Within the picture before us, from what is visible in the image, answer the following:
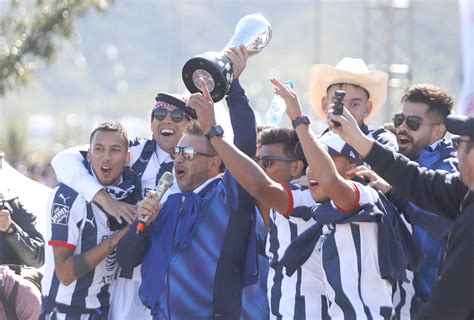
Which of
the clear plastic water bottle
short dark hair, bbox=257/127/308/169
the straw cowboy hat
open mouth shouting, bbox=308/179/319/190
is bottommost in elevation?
open mouth shouting, bbox=308/179/319/190

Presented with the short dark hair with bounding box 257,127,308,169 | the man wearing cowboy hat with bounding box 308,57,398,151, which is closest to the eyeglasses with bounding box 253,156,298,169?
the short dark hair with bounding box 257,127,308,169

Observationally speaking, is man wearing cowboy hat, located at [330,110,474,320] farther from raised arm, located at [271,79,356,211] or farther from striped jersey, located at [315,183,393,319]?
striped jersey, located at [315,183,393,319]

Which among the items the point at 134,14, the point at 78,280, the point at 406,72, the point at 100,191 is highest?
the point at 134,14

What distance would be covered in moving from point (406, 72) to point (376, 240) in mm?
15296

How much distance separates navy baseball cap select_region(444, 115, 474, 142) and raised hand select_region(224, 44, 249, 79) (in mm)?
1354

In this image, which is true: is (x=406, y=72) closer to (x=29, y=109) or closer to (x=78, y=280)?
(x=78, y=280)

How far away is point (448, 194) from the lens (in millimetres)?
6609

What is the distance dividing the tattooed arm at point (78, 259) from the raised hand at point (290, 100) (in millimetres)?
1566

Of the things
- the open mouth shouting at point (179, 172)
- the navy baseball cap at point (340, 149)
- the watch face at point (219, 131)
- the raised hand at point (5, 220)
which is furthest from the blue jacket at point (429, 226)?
the raised hand at point (5, 220)

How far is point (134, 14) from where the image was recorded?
179500 mm

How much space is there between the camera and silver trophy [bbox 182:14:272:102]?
6902 mm

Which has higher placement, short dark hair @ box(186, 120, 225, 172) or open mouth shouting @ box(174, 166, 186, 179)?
short dark hair @ box(186, 120, 225, 172)

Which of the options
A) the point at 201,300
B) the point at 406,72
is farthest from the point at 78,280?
the point at 406,72

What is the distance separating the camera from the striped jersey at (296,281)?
734 centimetres
